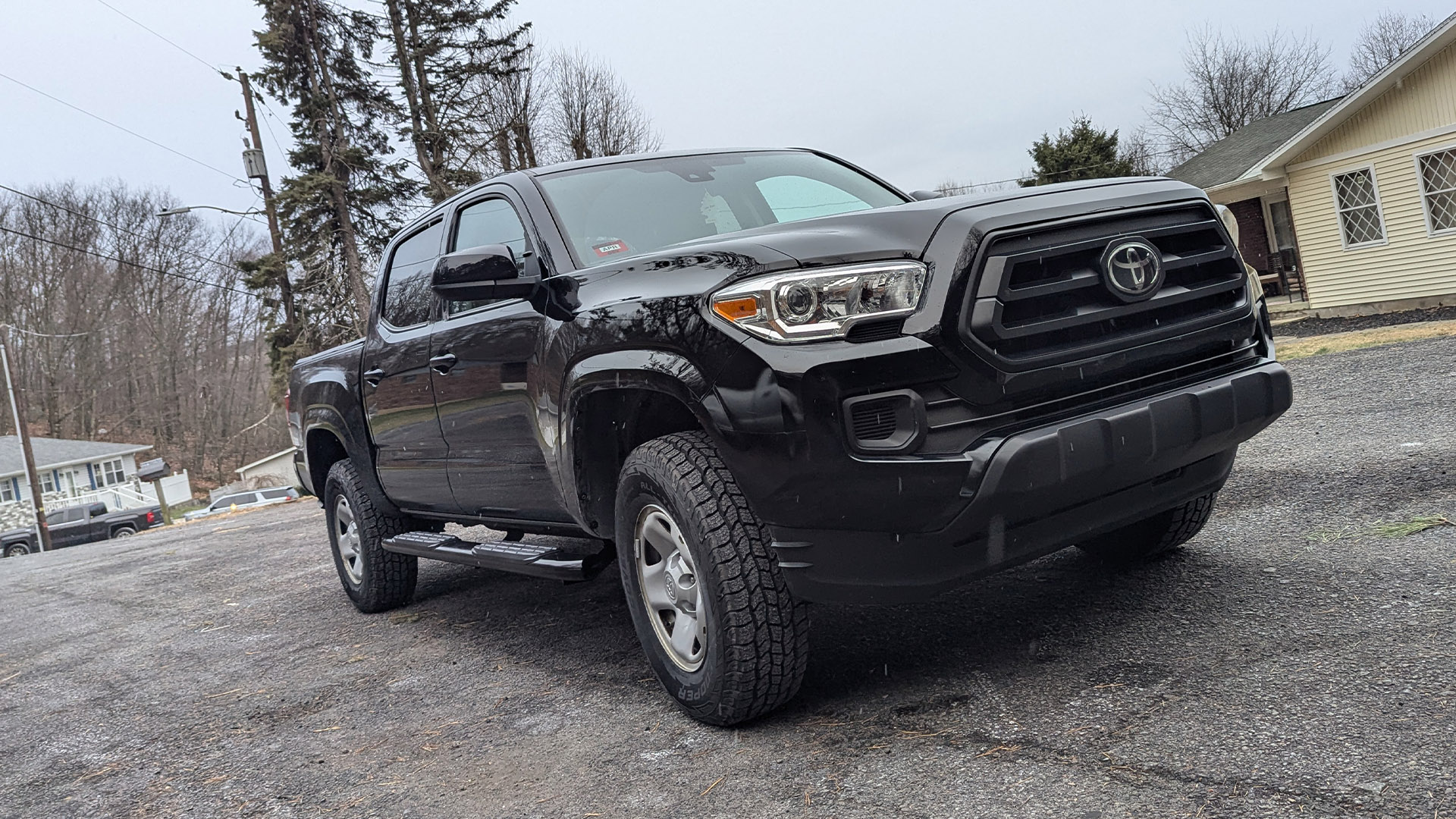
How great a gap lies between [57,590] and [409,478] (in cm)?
638

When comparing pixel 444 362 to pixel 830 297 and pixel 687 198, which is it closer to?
pixel 687 198

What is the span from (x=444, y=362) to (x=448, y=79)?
1039 inches

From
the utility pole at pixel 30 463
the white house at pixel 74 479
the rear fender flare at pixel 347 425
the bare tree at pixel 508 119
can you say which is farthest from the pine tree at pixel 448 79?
the white house at pixel 74 479

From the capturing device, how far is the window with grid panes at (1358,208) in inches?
732

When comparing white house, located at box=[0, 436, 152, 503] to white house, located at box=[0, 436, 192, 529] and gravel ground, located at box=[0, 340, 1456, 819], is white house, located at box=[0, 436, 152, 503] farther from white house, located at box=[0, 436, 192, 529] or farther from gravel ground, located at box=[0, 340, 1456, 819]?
gravel ground, located at box=[0, 340, 1456, 819]

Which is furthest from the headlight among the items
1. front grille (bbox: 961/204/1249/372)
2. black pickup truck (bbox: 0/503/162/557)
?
black pickup truck (bbox: 0/503/162/557)

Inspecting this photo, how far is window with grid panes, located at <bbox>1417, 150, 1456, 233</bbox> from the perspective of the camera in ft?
56.3

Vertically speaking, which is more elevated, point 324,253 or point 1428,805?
point 324,253

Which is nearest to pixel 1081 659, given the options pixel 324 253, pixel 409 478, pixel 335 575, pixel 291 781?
pixel 291 781

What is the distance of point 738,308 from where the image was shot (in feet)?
9.45

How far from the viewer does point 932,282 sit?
2811mm

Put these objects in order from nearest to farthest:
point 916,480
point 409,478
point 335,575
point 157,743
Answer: point 916,480 < point 157,743 < point 409,478 < point 335,575

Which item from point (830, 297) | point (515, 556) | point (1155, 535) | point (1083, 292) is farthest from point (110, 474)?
→ point (1083, 292)

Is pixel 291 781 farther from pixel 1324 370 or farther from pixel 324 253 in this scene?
pixel 324 253
